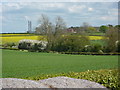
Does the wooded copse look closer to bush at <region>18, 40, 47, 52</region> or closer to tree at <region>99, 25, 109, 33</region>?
bush at <region>18, 40, 47, 52</region>

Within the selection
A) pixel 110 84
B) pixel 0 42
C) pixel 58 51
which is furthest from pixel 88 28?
pixel 110 84

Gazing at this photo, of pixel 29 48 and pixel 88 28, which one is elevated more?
pixel 88 28

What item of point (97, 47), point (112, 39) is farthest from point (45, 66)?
point (112, 39)

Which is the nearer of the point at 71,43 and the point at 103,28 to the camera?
the point at 71,43

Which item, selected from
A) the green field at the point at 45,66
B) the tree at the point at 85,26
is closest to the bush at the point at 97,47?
the tree at the point at 85,26

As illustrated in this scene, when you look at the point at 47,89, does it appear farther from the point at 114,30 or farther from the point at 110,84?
the point at 114,30

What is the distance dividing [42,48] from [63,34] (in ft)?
12.0

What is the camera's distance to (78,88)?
6742mm

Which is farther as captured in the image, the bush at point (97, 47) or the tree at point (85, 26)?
the tree at point (85, 26)

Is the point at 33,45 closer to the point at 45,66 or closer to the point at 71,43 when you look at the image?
the point at 71,43

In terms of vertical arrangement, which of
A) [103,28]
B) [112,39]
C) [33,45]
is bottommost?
[33,45]

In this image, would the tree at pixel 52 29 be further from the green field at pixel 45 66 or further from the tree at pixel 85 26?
the green field at pixel 45 66

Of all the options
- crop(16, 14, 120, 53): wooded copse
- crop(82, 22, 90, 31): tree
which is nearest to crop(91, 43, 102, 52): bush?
crop(16, 14, 120, 53): wooded copse

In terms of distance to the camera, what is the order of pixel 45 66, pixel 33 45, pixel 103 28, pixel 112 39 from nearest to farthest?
pixel 45 66
pixel 112 39
pixel 33 45
pixel 103 28
